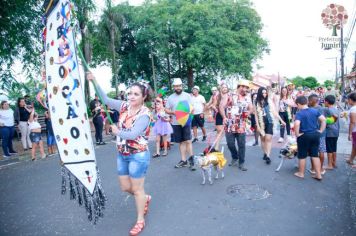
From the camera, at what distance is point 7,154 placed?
384 inches

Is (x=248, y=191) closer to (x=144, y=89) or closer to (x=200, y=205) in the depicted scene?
(x=200, y=205)

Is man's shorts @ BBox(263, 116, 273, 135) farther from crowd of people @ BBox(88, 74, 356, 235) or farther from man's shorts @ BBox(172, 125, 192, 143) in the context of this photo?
man's shorts @ BBox(172, 125, 192, 143)

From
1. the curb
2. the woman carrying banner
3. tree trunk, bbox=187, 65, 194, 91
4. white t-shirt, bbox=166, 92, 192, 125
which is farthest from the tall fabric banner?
tree trunk, bbox=187, 65, 194, 91

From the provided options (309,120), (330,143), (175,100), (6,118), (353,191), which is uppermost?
(175,100)

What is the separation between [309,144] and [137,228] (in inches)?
A: 143

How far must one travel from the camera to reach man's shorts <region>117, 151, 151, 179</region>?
3840mm

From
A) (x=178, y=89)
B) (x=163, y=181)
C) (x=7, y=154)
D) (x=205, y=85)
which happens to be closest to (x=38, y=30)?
(x=7, y=154)

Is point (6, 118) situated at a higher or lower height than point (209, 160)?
higher

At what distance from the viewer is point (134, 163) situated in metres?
3.84

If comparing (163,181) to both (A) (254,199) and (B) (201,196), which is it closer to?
(B) (201,196)

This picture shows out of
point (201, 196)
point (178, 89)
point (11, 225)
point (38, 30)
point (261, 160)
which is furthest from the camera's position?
point (38, 30)

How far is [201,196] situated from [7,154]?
7288mm

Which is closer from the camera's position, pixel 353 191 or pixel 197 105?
pixel 353 191

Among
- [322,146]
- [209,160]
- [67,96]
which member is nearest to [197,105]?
[322,146]
